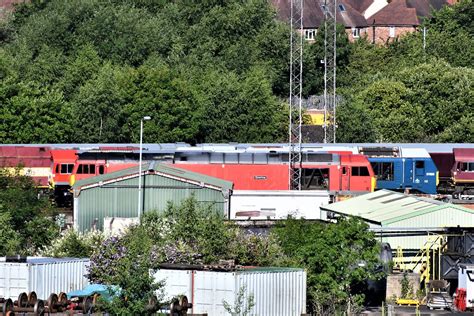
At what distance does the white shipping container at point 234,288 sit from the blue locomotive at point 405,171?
121ft

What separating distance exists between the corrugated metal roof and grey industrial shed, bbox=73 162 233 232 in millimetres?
4534

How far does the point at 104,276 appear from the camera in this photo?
3862 centimetres

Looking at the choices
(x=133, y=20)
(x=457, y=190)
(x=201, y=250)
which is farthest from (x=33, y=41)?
(x=201, y=250)

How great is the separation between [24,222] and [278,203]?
39.9 feet

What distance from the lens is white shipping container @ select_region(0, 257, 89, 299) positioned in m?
38.2

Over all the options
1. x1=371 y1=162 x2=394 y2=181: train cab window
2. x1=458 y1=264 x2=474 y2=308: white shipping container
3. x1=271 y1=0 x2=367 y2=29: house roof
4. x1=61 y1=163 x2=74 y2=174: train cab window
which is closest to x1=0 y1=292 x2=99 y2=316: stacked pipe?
x1=458 y1=264 x2=474 y2=308: white shipping container

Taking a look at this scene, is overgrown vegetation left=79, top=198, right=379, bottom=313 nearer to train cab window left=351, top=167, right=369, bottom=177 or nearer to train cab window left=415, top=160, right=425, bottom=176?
train cab window left=351, top=167, right=369, bottom=177

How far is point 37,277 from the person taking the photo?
126ft

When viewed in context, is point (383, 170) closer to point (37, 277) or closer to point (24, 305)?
point (37, 277)

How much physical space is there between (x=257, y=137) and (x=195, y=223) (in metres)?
53.9

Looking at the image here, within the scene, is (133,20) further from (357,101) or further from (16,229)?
(16,229)

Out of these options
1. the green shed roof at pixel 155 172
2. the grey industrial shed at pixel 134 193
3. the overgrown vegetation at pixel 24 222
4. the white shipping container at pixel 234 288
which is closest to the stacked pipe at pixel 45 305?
the white shipping container at pixel 234 288

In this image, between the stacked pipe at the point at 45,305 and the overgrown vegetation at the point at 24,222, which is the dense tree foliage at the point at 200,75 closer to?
the overgrown vegetation at the point at 24,222

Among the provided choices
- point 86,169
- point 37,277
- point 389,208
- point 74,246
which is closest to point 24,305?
point 37,277
